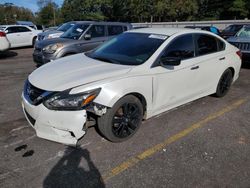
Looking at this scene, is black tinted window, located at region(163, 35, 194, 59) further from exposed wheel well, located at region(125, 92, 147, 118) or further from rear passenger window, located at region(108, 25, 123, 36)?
rear passenger window, located at region(108, 25, 123, 36)

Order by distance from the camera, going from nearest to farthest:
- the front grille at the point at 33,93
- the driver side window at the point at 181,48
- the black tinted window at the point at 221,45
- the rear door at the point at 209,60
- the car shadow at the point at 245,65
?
the front grille at the point at 33,93, the driver side window at the point at 181,48, the rear door at the point at 209,60, the black tinted window at the point at 221,45, the car shadow at the point at 245,65

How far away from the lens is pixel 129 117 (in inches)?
145

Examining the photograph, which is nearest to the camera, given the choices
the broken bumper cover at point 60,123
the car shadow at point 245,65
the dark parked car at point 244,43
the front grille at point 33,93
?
the broken bumper cover at point 60,123

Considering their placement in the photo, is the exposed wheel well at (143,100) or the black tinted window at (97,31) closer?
the exposed wheel well at (143,100)

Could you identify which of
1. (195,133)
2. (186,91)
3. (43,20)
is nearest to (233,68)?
(186,91)

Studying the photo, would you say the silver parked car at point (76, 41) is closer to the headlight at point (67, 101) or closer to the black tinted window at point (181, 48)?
the black tinted window at point (181, 48)

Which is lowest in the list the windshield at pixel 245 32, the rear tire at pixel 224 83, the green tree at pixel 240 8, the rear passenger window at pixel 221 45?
the rear tire at pixel 224 83

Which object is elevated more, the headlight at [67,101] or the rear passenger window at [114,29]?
the rear passenger window at [114,29]

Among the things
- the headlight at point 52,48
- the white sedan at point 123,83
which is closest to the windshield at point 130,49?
the white sedan at point 123,83

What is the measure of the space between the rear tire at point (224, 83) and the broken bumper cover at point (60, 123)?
11.4ft

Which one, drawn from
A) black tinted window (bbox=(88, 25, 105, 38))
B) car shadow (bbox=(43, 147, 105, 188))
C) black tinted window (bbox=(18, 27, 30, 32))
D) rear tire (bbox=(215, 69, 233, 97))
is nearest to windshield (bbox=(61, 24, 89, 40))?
black tinted window (bbox=(88, 25, 105, 38))

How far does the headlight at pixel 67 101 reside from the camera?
3148 millimetres

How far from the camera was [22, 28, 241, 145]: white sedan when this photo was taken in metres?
3.19

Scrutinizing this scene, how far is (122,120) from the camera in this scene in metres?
3.62
